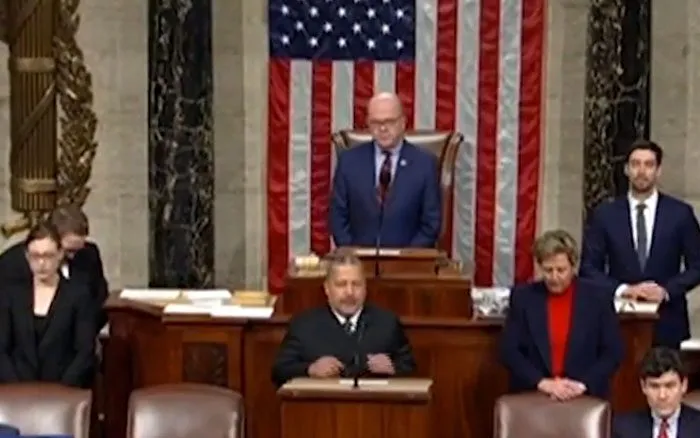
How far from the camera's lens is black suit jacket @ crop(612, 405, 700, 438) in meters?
7.28

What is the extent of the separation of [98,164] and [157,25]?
127cm

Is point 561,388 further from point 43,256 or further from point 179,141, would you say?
point 179,141

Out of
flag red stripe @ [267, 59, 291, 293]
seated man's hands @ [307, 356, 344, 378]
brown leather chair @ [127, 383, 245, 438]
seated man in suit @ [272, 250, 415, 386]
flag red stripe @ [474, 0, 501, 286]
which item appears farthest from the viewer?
flag red stripe @ [267, 59, 291, 293]

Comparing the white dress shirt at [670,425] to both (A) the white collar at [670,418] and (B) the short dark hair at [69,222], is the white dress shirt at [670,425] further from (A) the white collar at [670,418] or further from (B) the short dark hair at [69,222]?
(B) the short dark hair at [69,222]

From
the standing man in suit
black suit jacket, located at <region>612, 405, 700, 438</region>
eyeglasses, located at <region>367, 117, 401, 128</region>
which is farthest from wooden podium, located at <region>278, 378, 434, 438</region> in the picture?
eyeglasses, located at <region>367, 117, 401, 128</region>

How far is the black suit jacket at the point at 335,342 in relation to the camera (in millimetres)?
8266

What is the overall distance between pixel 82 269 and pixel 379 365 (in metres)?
2.19

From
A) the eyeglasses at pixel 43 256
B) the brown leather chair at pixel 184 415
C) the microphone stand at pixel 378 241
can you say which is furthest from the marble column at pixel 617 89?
the brown leather chair at pixel 184 415

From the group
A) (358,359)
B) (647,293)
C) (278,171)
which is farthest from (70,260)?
(647,293)

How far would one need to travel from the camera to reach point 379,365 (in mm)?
8156

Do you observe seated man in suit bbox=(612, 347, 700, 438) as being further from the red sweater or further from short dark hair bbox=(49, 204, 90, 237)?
short dark hair bbox=(49, 204, 90, 237)

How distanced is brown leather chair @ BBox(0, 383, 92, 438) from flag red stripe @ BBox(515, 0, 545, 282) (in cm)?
488

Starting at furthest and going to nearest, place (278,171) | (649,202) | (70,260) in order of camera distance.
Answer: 1. (278,171)
2. (70,260)
3. (649,202)

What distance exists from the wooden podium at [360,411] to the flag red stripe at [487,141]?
14.3 ft
